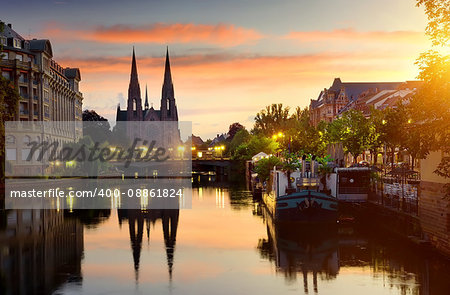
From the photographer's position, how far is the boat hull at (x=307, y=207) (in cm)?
4569

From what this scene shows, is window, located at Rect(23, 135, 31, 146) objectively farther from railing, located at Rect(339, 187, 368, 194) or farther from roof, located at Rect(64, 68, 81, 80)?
railing, located at Rect(339, 187, 368, 194)

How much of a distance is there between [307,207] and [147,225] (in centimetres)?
1421

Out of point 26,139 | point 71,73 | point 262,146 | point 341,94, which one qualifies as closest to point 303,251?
point 26,139

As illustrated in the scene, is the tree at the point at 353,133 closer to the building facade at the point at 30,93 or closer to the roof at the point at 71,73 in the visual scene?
the building facade at the point at 30,93

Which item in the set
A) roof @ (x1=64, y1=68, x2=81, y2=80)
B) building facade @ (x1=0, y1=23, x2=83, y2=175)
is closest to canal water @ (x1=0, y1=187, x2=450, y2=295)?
building facade @ (x1=0, y1=23, x2=83, y2=175)

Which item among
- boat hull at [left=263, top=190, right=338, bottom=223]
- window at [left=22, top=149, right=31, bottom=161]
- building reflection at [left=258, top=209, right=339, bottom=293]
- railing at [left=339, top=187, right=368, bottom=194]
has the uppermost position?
window at [left=22, top=149, right=31, bottom=161]

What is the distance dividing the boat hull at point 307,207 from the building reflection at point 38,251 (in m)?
15.6

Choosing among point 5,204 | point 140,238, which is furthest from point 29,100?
point 140,238

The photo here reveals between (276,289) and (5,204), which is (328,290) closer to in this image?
(276,289)

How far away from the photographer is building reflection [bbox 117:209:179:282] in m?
36.5

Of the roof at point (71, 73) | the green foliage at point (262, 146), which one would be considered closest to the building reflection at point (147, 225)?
the green foliage at point (262, 146)

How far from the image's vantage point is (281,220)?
1863 inches

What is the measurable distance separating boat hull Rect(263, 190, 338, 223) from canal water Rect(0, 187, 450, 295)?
3.82 ft

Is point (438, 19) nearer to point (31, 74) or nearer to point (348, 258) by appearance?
point (348, 258)
